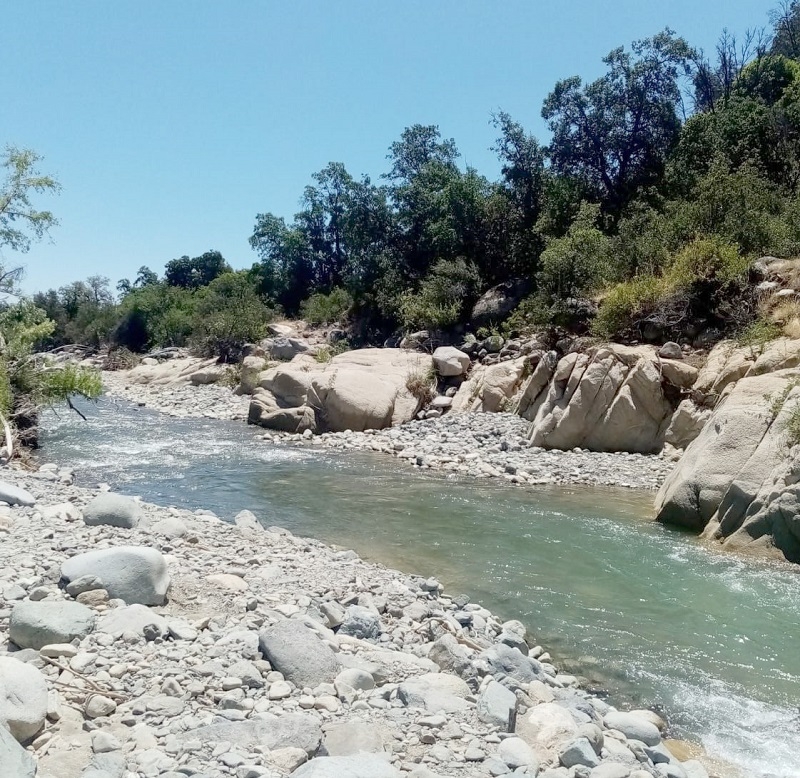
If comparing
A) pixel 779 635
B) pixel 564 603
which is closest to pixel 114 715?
pixel 564 603

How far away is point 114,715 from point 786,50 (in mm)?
48863

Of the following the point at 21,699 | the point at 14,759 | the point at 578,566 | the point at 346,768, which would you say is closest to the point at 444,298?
the point at 578,566

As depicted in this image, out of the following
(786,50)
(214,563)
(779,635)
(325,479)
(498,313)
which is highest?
(786,50)

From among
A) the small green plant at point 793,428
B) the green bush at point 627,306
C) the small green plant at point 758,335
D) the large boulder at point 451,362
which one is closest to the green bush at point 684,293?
the green bush at point 627,306

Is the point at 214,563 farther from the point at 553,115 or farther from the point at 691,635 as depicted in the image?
the point at 553,115

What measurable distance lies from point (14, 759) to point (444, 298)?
2556 centimetres

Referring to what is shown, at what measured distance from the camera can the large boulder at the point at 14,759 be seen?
3119mm

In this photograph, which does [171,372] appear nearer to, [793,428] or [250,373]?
[250,373]

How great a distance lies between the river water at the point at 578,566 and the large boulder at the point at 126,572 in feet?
11.3

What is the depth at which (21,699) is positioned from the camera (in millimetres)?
3711

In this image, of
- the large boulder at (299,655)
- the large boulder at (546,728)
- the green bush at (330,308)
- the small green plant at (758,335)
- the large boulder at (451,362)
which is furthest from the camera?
the green bush at (330,308)

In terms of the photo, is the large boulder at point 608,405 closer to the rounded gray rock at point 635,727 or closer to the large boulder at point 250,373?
the rounded gray rock at point 635,727

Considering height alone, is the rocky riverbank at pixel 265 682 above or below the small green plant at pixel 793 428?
below

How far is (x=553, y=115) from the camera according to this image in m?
30.3
